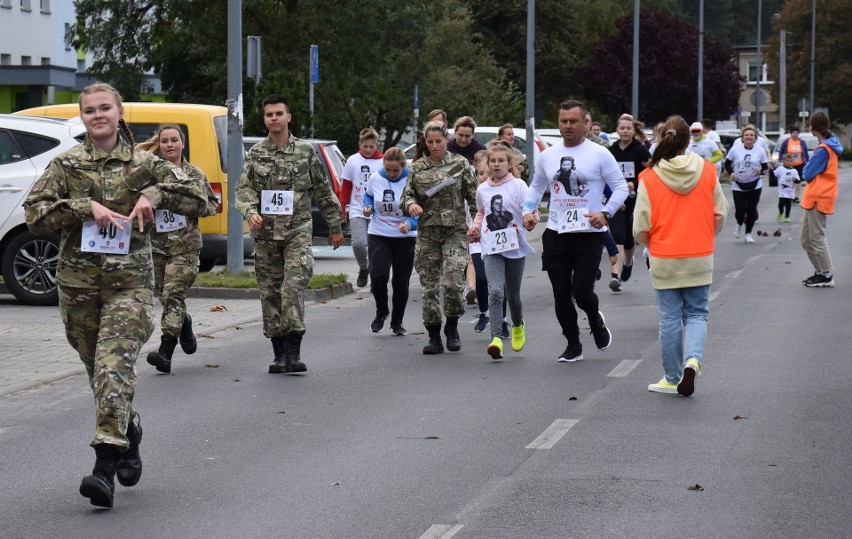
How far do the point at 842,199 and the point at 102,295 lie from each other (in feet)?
119

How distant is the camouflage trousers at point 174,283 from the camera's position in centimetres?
1120

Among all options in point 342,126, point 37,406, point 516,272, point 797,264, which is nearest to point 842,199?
point 342,126

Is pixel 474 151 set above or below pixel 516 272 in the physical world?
above

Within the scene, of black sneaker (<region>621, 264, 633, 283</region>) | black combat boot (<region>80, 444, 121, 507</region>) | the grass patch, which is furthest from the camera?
black sneaker (<region>621, 264, 633, 283</region>)

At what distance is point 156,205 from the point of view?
680 cm

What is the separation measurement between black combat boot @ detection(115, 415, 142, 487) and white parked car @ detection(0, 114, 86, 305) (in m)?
8.32

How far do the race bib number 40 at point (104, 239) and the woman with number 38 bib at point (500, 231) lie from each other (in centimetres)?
495

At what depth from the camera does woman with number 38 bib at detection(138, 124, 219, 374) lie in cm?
1115

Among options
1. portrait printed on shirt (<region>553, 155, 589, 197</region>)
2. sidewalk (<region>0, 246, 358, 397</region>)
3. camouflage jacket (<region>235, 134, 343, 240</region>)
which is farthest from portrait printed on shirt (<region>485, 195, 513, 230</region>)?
sidewalk (<region>0, 246, 358, 397</region>)

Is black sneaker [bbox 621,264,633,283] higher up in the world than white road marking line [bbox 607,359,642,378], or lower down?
higher up

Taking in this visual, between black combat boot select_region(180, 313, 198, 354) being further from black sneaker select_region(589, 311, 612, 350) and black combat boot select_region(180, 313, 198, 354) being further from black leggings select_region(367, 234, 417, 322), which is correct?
black sneaker select_region(589, 311, 612, 350)

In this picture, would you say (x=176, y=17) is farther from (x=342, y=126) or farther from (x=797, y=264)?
(x=797, y=264)

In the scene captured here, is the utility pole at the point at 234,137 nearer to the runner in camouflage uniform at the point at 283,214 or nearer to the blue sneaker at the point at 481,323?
the blue sneaker at the point at 481,323

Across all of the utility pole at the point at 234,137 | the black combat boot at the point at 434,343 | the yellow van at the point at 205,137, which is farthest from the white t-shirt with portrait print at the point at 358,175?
the black combat boot at the point at 434,343
